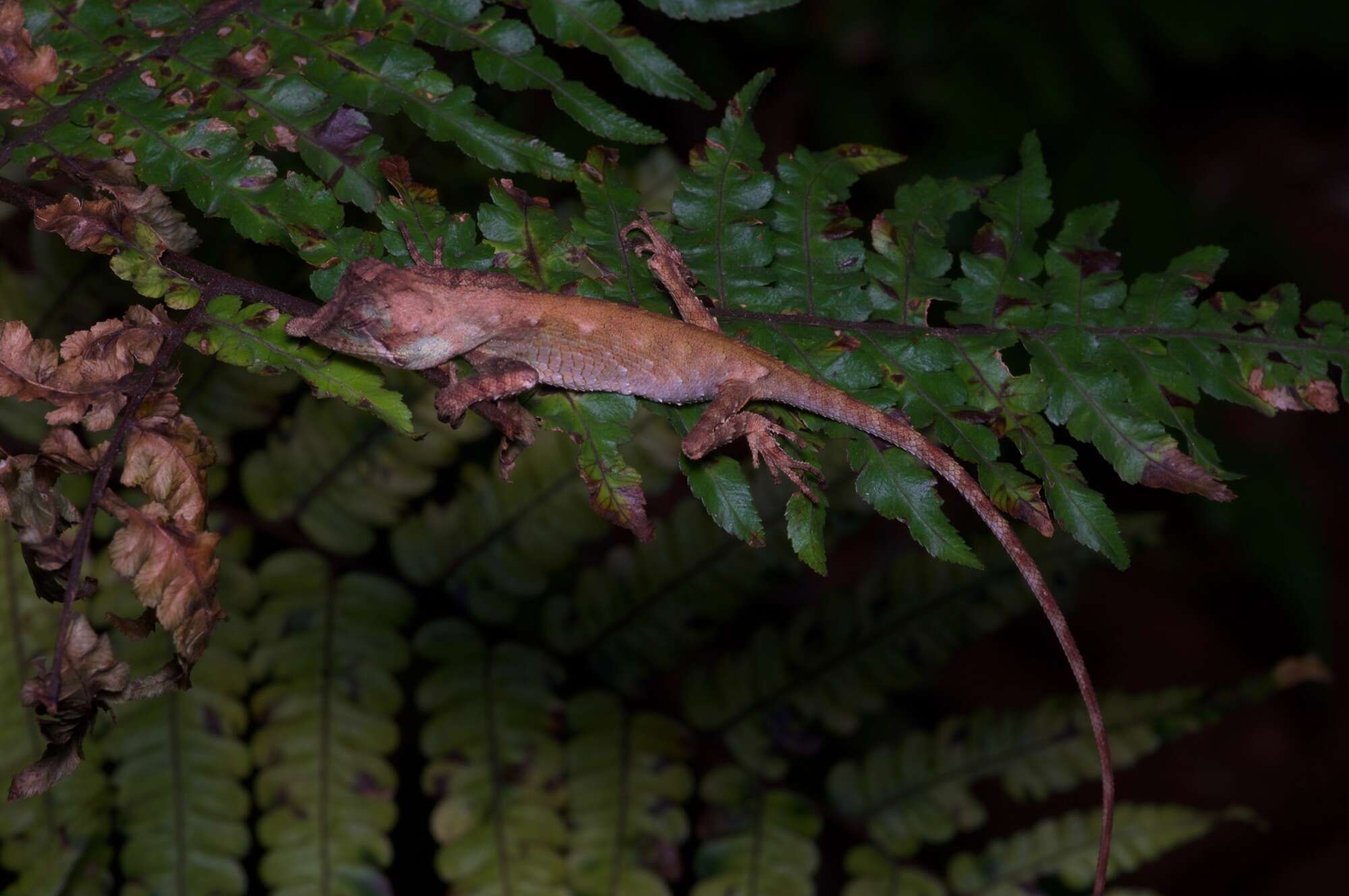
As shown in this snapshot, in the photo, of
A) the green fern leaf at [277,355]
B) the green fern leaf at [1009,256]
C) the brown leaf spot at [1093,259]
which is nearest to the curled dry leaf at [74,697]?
the green fern leaf at [277,355]

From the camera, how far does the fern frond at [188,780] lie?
11.7 ft

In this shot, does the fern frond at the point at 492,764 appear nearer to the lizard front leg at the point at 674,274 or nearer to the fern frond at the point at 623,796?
the fern frond at the point at 623,796

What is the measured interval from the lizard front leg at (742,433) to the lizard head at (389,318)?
721 mm

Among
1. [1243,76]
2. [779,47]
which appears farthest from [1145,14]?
[1243,76]

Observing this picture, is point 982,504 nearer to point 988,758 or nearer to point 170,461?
point 988,758

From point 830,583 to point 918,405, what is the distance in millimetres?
4705

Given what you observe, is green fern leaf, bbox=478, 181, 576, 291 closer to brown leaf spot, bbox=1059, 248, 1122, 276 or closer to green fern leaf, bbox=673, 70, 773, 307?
green fern leaf, bbox=673, 70, 773, 307

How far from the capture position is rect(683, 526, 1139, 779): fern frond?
404 centimetres

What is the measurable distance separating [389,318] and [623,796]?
6.70 ft

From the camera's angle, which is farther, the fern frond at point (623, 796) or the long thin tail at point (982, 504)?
the fern frond at point (623, 796)

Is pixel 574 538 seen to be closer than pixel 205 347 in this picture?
No

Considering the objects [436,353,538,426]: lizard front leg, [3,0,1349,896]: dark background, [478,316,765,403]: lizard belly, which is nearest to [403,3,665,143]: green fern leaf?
[478,316,765,403]: lizard belly

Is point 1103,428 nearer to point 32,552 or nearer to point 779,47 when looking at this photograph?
point 32,552

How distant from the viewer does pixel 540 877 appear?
146 inches
